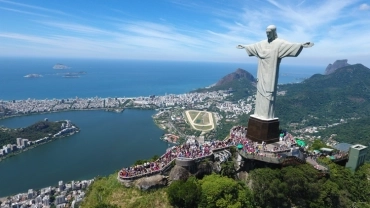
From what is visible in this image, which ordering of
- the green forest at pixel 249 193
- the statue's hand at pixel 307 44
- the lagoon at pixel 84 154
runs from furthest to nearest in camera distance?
the lagoon at pixel 84 154 < the statue's hand at pixel 307 44 < the green forest at pixel 249 193

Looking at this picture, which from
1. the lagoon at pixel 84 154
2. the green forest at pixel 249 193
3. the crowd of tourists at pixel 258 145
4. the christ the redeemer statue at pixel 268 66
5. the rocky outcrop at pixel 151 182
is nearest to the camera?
the green forest at pixel 249 193

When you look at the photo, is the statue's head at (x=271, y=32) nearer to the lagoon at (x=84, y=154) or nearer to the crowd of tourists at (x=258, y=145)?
the crowd of tourists at (x=258, y=145)

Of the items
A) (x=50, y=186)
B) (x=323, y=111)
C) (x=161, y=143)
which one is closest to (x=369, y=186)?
(x=50, y=186)

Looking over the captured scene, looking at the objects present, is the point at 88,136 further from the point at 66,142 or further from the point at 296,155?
the point at 296,155

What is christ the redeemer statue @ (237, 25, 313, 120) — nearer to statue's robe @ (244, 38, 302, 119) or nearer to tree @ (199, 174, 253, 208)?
statue's robe @ (244, 38, 302, 119)

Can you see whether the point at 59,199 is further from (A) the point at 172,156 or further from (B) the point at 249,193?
(B) the point at 249,193

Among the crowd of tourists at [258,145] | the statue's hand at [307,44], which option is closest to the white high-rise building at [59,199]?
the crowd of tourists at [258,145]

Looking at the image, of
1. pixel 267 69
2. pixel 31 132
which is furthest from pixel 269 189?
pixel 31 132
